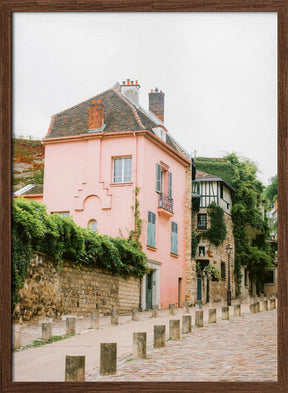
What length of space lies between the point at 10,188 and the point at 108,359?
2162mm

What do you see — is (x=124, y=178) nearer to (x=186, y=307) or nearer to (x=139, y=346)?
(x=186, y=307)

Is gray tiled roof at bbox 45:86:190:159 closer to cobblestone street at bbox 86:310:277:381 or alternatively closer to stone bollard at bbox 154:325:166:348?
stone bollard at bbox 154:325:166:348

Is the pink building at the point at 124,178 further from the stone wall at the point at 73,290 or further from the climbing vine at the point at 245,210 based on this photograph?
the stone wall at the point at 73,290

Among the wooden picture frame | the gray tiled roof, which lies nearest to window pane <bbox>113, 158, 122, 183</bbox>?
the gray tiled roof

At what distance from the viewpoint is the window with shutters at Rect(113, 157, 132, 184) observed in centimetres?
1165

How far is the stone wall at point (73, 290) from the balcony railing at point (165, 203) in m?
2.24

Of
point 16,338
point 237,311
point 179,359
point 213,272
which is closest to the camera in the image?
point 16,338

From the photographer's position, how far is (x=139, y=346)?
7.83m

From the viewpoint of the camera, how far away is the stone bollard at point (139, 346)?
7.66 metres

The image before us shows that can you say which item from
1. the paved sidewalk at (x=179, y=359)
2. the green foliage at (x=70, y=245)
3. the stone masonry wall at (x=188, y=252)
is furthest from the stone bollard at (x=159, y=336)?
the green foliage at (x=70, y=245)

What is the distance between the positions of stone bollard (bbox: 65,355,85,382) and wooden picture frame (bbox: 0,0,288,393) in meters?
0.18

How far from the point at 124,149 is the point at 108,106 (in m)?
3.07

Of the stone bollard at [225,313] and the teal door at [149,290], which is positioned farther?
the stone bollard at [225,313]

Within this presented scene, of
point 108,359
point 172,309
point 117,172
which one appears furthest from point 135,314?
point 108,359
